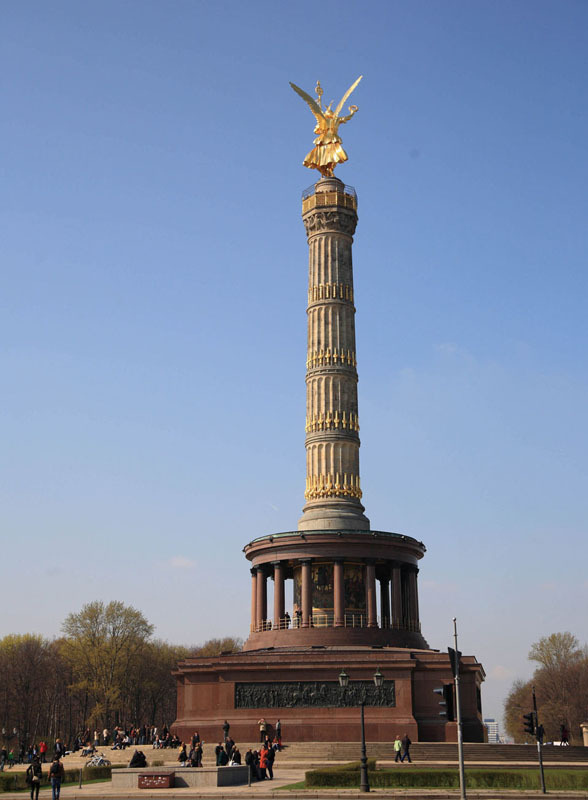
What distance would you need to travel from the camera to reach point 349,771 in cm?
2738

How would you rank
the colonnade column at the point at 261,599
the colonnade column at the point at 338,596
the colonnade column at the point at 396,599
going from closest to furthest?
1. the colonnade column at the point at 338,596
2. the colonnade column at the point at 396,599
3. the colonnade column at the point at 261,599

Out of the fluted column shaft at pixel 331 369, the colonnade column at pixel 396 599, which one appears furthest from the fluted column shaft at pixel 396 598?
the fluted column shaft at pixel 331 369

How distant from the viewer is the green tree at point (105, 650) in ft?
226

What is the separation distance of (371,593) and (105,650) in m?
32.1

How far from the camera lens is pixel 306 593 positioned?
4422 centimetres

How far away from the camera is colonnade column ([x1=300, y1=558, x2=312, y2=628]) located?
144ft

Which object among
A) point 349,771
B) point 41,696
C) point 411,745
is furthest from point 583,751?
point 41,696

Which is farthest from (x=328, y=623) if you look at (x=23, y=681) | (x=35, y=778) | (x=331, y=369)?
(x=23, y=681)

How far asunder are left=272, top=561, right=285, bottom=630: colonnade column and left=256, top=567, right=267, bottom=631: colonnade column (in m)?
1.65

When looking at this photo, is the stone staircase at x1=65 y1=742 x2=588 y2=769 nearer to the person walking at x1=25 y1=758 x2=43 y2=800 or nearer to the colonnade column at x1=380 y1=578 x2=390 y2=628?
the person walking at x1=25 y1=758 x2=43 y2=800

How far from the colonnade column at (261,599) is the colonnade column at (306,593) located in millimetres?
3256

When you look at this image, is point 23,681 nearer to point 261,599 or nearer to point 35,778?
point 261,599

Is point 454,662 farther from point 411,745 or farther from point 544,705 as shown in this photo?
point 544,705

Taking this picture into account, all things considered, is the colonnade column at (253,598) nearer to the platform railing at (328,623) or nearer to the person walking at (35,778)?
the platform railing at (328,623)
